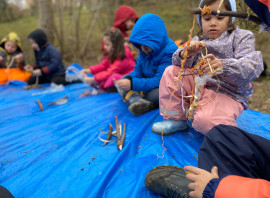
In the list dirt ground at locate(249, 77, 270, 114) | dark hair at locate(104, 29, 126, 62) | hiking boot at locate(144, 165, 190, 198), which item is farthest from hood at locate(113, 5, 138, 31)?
hiking boot at locate(144, 165, 190, 198)

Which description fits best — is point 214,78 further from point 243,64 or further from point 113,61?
point 113,61

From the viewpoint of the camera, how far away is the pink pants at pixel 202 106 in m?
1.31

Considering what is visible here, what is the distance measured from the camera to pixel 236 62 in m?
1.18

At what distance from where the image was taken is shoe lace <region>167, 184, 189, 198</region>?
3.11 ft

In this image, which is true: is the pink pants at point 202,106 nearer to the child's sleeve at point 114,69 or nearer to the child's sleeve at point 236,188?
the child's sleeve at point 236,188

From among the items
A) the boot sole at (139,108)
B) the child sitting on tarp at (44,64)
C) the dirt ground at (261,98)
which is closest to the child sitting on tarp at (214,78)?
the boot sole at (139,108)

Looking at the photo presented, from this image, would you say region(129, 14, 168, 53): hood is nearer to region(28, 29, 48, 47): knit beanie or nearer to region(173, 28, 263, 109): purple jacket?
region(173, 28, 263, 109): purple jacket

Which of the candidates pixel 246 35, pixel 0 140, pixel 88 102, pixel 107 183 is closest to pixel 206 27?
pixel 246 35

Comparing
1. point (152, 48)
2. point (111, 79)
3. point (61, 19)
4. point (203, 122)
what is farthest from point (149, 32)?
point (61, 19)

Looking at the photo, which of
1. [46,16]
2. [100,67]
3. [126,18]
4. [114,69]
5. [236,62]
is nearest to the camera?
[236,62]

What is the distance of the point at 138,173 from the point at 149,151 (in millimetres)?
213

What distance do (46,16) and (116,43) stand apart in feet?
9.23

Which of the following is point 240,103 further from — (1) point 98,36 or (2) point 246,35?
(1) point 98,36

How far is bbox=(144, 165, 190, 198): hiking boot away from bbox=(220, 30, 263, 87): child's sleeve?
2.11 ft
